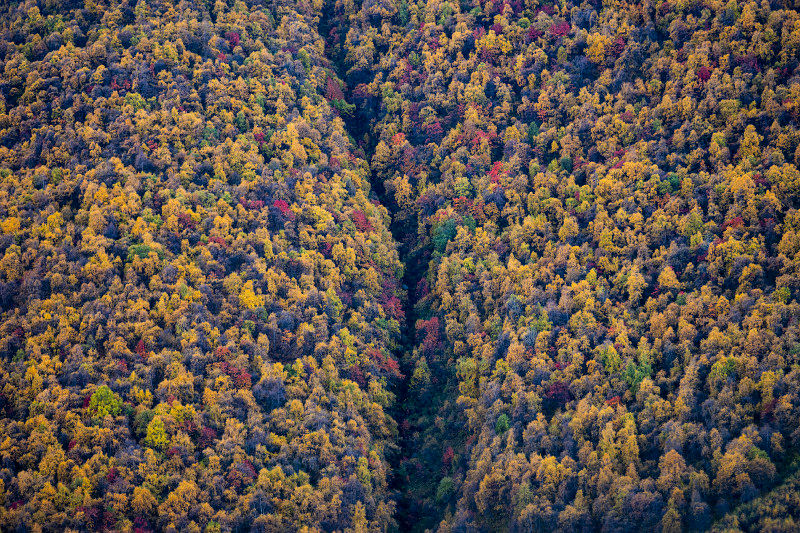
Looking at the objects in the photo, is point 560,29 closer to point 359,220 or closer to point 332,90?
point 332,90

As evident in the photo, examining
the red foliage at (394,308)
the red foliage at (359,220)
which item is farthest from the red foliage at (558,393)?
the red foliage at (359,220)

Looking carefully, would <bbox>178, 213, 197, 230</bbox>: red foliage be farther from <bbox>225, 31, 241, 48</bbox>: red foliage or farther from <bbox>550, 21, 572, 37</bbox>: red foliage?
<bbox>550, 21, 572, 37</bbox>: red foliage

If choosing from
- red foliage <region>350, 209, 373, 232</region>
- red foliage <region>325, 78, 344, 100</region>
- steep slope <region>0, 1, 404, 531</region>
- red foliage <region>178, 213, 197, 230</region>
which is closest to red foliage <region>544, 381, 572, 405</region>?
steep slope <region>0, 1, 404, 531</region>

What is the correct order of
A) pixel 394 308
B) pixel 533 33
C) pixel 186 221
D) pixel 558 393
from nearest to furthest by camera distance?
1. pixel 558 393
2. pixel 186 221
3. pixel 394 308
4. pixel 533 33

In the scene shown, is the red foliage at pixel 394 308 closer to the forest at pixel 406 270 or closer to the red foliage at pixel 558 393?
the forest at pixel 406 270

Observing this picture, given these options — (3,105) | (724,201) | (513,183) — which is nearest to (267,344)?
(513,183)

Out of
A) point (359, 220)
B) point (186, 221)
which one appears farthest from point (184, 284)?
point (359, 220)
